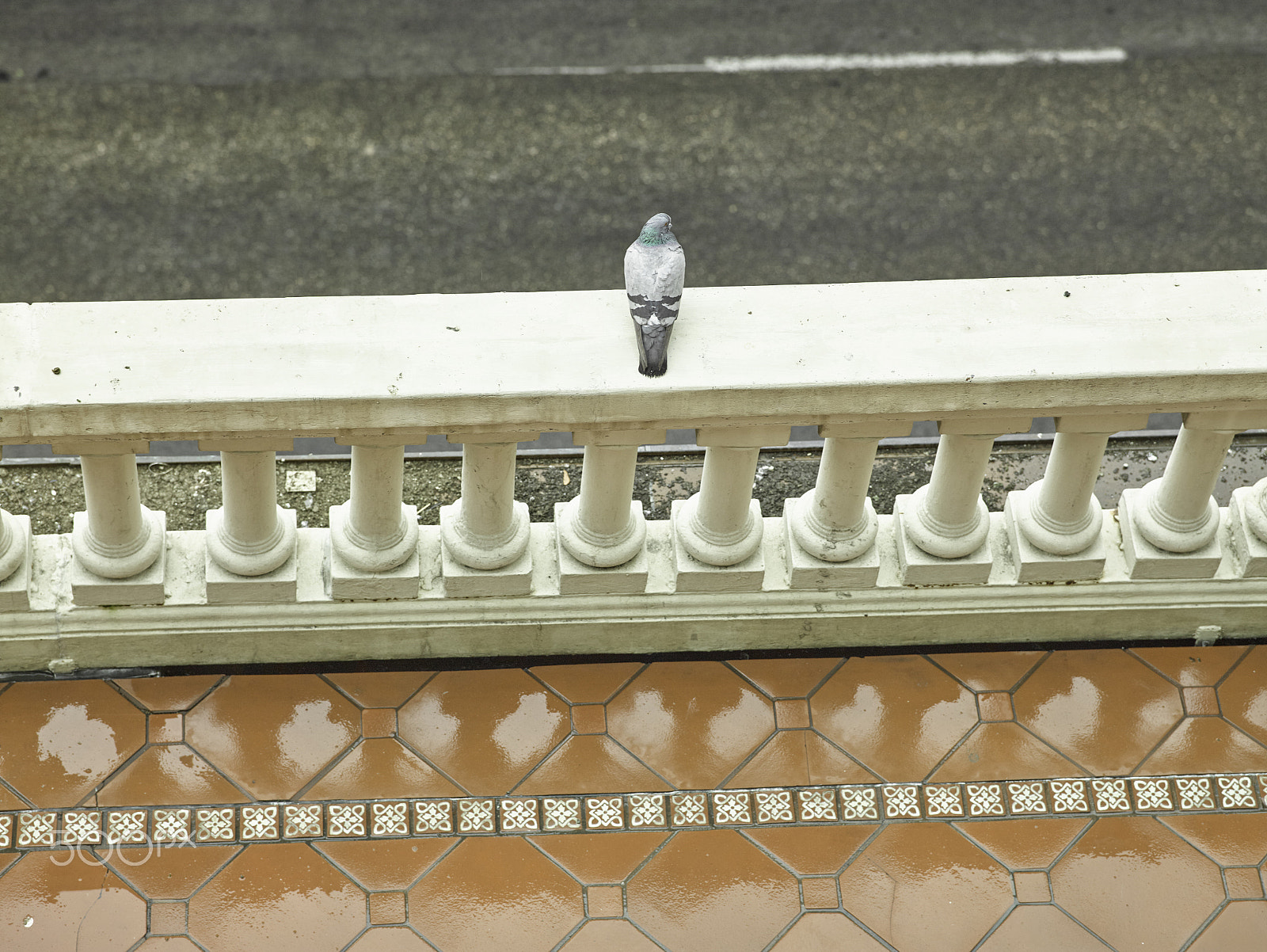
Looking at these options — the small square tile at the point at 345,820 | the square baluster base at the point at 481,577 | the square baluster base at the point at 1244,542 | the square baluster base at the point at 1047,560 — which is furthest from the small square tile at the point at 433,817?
the square baluster base at the point at 1244,542

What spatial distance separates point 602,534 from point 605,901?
40.4 inches

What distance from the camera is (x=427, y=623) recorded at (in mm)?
4703

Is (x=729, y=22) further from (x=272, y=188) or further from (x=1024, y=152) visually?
(x=272, y=188)

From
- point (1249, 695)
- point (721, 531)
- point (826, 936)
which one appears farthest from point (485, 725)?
point (1249, 695)

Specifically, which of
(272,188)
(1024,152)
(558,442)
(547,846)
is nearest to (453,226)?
(272,188)

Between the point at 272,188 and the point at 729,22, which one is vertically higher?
the point at 729,22

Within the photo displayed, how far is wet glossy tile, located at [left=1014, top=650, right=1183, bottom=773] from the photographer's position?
471 cm

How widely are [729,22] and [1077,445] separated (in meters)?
5.48

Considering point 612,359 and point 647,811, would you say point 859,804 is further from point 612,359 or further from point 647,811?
point 612,359

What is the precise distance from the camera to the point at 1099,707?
4.80 metres

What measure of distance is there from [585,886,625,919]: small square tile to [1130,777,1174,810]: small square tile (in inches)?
59.9

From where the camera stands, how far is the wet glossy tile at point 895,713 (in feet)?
15.4

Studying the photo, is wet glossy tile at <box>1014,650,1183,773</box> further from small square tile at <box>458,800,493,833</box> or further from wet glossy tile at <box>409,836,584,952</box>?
small square tile at <box>458,800,493,833</box>

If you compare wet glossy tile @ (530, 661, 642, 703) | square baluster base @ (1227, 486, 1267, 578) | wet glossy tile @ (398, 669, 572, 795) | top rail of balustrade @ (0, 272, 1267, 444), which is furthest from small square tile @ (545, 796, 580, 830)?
square baluster base @ (1227, 486, 1267, 578)
